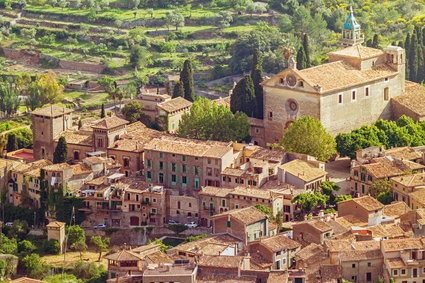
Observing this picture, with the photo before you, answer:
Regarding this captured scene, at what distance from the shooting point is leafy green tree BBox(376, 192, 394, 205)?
304ft

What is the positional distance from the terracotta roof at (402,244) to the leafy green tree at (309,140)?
1624 cm

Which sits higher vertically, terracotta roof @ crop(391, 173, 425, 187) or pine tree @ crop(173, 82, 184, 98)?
pine tree @ crop(173, 82, 184, 98)

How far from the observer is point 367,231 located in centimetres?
8762

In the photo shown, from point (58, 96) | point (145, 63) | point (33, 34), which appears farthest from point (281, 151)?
point (33, 34)

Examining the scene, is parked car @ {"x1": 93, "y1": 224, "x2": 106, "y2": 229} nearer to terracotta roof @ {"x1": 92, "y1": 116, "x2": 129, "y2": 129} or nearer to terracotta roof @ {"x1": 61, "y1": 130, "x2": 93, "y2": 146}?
terracotta roof @ {"x1": 61, "y1": 130, "x2": 93, "y2": 146}

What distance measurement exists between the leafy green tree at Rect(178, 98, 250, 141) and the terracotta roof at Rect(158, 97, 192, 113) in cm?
339

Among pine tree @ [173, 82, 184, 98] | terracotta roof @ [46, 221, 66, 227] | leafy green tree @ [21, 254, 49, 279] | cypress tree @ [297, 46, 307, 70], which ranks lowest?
leafy green tree @ [21, 254, 49, 279]

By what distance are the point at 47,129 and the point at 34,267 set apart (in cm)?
1540

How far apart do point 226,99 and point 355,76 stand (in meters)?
12.3

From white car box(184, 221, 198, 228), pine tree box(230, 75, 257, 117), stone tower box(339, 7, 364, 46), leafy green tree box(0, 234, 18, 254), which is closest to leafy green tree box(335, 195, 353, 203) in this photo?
white car box(184, 221, 198, 228)

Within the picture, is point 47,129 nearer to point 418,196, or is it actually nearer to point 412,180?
point 412,180

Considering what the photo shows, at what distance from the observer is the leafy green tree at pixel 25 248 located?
303 ft

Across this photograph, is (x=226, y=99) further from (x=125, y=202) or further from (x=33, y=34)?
(x=33, y=34)

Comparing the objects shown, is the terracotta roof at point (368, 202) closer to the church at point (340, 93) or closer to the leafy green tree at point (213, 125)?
the church at point (340, 93)
